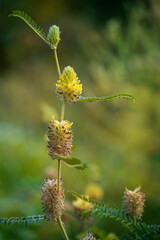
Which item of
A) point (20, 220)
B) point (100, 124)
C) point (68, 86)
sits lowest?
point (20, 220)

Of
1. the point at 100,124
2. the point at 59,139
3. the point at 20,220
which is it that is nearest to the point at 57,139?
the point at 59,139

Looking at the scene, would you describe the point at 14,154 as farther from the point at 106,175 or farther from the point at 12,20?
the point at 12,20

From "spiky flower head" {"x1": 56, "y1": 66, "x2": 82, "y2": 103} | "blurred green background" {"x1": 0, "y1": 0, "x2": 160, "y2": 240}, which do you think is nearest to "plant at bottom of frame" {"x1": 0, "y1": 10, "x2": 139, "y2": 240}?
"spiky flower head" {"x1": 56, "y1": 66, "x2": 82, "y2": 103}

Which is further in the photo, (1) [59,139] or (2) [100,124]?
(2) [100,124]

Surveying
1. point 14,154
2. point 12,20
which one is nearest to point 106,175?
point 14,154

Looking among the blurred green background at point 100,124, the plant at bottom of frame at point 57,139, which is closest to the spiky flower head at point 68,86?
the plant at bottom of frame at point 57,139

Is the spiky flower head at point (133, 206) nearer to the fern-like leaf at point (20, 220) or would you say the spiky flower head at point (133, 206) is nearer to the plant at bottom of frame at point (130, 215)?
the plant at bottom of frame at point (130, 215)

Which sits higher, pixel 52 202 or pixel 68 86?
pixel 68 86

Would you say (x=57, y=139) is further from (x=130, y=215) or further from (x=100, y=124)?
(x=100, y=124)
